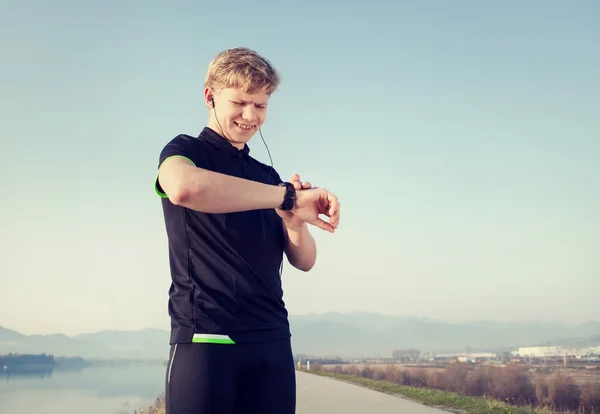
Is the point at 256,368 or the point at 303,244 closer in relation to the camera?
the point at 256,368

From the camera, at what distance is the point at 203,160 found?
68.9 inches

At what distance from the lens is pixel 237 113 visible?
6.10 ft

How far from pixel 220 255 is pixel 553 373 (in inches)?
806

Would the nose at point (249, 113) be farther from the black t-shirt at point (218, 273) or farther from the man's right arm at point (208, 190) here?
the man's right arm at point (208, 190)

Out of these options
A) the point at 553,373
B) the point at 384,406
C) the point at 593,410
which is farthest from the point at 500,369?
the point at 384,406

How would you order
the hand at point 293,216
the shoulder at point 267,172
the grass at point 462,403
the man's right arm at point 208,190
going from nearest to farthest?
the man's right arm at point 208,190 → the hand at point 293,216 → the shoulder at point 267,172 → the grass at point 462,403

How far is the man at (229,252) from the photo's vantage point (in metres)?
1.56

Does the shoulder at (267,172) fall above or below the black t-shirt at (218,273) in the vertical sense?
above

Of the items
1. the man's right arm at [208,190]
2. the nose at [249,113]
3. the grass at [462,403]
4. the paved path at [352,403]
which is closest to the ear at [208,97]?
the nose at [249,113]

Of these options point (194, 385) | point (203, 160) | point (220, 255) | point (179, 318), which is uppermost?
point (203, 160)

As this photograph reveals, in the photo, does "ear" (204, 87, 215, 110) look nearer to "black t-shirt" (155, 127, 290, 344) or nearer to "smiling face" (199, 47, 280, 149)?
"smiling face" (199, 47, 280, 149)

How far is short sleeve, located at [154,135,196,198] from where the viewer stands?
167cm

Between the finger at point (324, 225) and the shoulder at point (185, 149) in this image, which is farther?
the finger at point (324, 225)

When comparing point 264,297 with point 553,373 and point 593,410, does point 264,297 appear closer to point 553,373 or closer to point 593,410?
point 593,410
